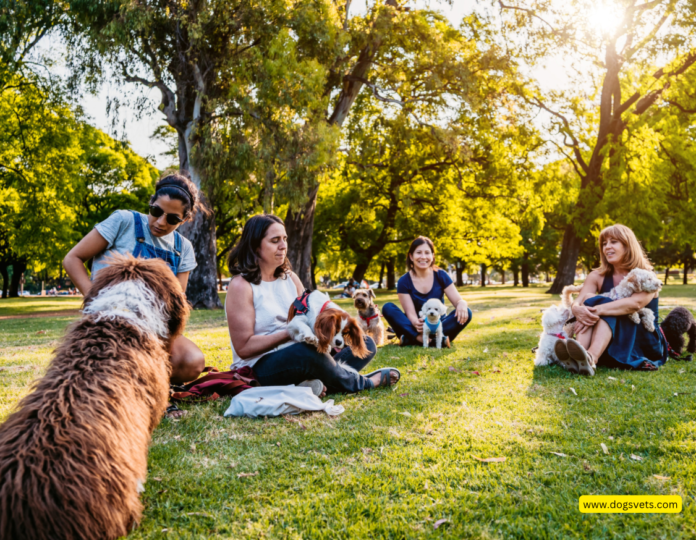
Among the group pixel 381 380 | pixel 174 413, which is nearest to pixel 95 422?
pixel 174 413

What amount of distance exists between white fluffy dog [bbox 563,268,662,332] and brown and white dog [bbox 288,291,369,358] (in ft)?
10.4

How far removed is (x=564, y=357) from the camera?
18.0ft

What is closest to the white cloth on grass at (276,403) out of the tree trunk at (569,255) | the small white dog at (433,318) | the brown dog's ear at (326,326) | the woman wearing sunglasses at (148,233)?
the brown dog's ear at (326,326)

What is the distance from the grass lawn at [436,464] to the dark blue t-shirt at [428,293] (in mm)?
3224

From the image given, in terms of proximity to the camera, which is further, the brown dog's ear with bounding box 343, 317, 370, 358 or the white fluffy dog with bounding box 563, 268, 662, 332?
the white fluffy dog with bounding box 563, 268, 662, 332

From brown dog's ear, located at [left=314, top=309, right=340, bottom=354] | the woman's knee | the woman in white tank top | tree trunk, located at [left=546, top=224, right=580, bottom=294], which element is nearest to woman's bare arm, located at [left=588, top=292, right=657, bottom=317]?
the woman in white tank top

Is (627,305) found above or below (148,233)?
below

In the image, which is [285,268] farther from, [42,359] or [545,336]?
[42,359]

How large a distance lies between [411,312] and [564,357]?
2.90 meters

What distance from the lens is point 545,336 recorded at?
5.92 meters

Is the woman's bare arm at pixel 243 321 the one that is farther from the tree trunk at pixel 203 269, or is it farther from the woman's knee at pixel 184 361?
the tree trunk at pixel 203 269

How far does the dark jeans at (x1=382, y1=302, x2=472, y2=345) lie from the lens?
7.92 meters

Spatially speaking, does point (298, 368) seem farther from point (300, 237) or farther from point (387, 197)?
point (387, 197)

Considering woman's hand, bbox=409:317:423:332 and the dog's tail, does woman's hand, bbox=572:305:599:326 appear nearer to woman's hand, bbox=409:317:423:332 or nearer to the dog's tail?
the dog's tail
